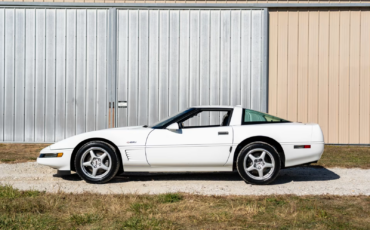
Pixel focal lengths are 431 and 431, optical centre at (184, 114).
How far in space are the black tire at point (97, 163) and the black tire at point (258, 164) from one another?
6.11 ft

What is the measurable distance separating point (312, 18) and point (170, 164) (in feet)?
26.6

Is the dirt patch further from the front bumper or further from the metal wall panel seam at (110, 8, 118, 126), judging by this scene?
the front bumper

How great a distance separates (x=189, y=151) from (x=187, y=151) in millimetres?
30

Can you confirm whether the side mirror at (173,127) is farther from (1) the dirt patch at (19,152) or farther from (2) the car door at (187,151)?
(1) the dirt patch at (19,152)

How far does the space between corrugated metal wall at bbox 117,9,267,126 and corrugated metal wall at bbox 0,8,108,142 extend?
28.8 inches

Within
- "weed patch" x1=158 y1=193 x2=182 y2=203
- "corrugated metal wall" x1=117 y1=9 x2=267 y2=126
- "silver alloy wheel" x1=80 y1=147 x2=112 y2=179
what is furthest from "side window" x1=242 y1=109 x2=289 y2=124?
"corrugated metal wall" x1=117 y1=9 x2=267 y2=126

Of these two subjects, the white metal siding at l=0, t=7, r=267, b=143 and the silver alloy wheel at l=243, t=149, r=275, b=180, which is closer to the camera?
the silver alloy wheel at l=243, t=149, r=275, b=180

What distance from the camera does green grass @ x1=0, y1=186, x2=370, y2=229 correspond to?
4.13 metres

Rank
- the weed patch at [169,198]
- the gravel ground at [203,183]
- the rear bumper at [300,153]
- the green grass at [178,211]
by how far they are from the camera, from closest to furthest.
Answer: the green grass at [178,211], the weed patch at [169,198], the gravel ground at [203,183], the rear bumper at [300,153]

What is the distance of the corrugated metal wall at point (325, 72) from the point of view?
12.6 m

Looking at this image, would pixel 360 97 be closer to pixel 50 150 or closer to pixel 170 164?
pixel 170 164

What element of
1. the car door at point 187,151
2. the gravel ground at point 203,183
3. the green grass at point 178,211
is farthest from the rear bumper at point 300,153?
the green grass at point 178,211

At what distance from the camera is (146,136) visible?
6.54m

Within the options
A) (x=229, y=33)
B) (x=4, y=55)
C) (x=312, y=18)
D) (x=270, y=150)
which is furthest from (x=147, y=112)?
(x=270, y=150)
